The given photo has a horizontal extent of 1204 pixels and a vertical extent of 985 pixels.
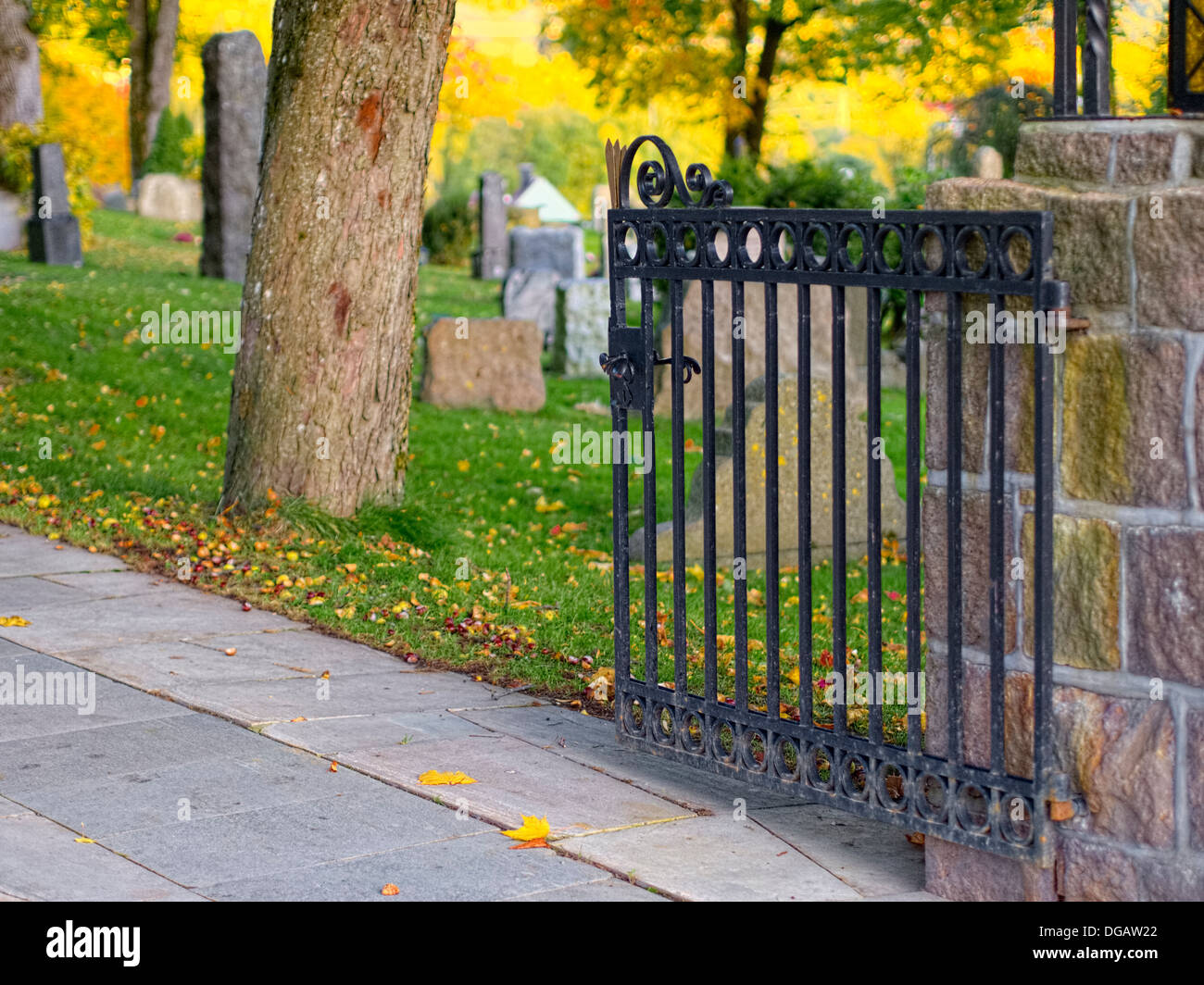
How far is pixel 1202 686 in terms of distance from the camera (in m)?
3.21

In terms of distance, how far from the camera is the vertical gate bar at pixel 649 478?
4309mm

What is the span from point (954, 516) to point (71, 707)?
3164 millimetres

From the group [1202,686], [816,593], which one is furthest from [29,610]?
[1202,686]

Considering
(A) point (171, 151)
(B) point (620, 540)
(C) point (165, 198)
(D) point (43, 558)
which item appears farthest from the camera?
(A) point (171, 151)

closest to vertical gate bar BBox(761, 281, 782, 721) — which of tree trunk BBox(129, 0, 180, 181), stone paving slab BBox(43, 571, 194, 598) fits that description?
stone paving slab BBox(43, 571, 194, 598)

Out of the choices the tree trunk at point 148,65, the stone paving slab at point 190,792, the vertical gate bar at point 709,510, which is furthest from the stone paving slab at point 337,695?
the tree trunk at point 148,65

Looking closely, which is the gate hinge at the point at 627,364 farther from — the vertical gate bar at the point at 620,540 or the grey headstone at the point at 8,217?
the grey headstone at the point at 8,217

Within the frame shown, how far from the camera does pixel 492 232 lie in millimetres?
23344

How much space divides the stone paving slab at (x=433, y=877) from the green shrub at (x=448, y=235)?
21.8m

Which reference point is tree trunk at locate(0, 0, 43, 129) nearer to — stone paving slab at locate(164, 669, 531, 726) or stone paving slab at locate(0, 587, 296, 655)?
stone paving slab at locate(0, 587, 296, 655)

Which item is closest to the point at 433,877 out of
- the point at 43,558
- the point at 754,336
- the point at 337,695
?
the point at 337,695

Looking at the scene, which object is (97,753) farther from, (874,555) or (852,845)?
(874,555)
